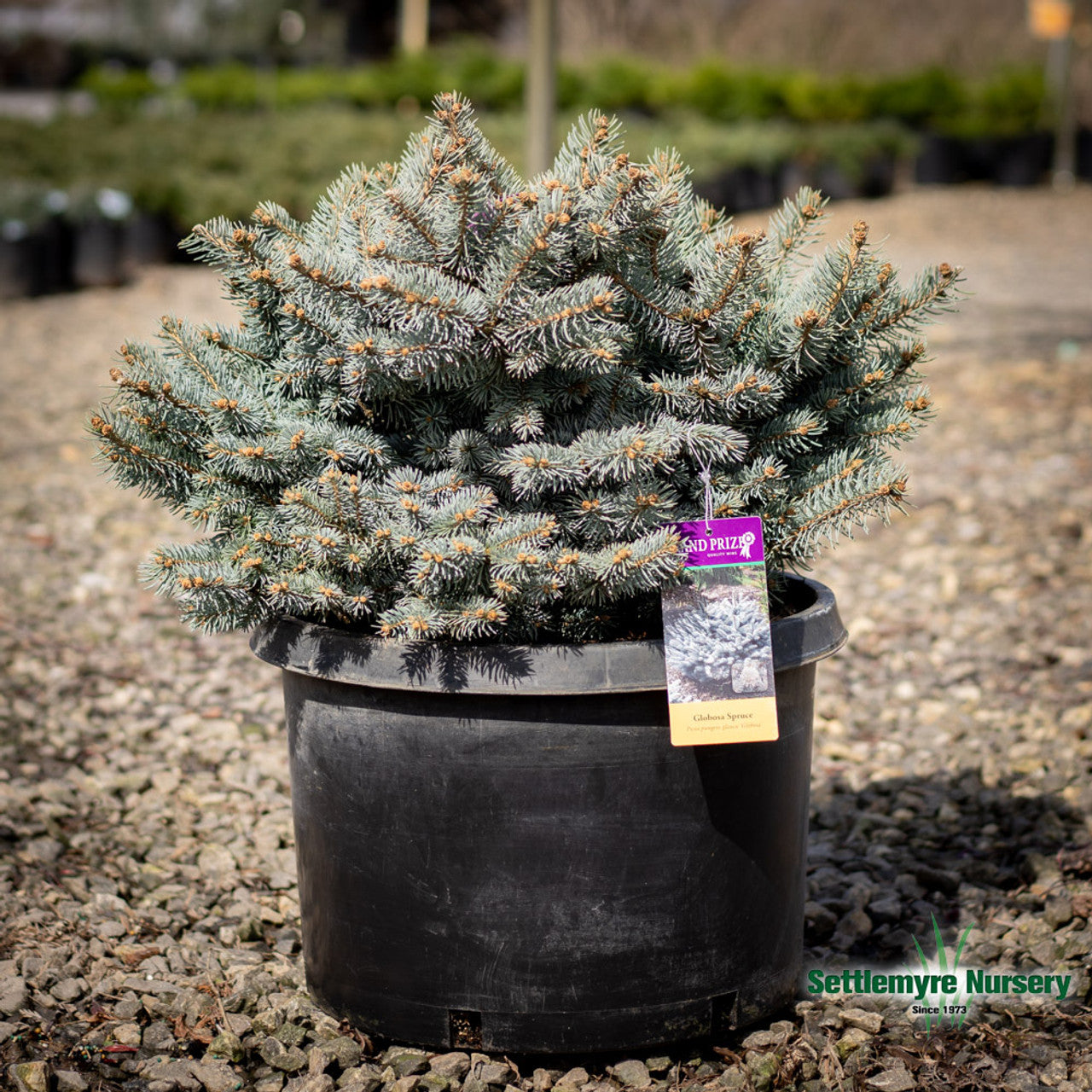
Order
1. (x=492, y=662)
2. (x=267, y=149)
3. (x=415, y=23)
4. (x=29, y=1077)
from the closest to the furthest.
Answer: (x=492, y=662) < (x=29, y=1077) < (x=267, y=149) < (x=415, y=23)

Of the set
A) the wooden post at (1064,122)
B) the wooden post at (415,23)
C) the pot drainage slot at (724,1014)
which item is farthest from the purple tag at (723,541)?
the wooden post at (415,23)

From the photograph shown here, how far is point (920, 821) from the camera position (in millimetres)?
2902

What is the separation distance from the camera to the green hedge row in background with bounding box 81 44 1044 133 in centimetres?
1588

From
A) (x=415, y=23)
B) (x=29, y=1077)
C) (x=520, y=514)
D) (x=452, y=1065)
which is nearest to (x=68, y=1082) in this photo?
(x=29, y=1077)

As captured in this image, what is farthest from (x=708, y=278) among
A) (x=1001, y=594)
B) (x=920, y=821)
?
(x=1001, y=594)

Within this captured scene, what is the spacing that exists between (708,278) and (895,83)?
664 inches

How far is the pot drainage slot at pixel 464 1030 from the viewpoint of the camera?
1940 mm

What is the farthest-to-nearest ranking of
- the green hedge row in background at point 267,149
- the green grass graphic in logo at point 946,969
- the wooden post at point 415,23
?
the wooden post at point 415,23
the green hedge row in background at point 267,149
the green grass graphic in logo at point 946,969

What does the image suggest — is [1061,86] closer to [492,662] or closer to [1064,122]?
[1064,122]

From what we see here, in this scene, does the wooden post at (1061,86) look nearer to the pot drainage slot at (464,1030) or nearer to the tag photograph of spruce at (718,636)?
the tag photograph of spruce at (718,636)

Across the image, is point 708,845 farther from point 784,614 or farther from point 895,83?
point 895,83

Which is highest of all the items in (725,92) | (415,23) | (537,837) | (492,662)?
(415,23)

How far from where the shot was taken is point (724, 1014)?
2.01m

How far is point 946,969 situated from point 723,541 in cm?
106
